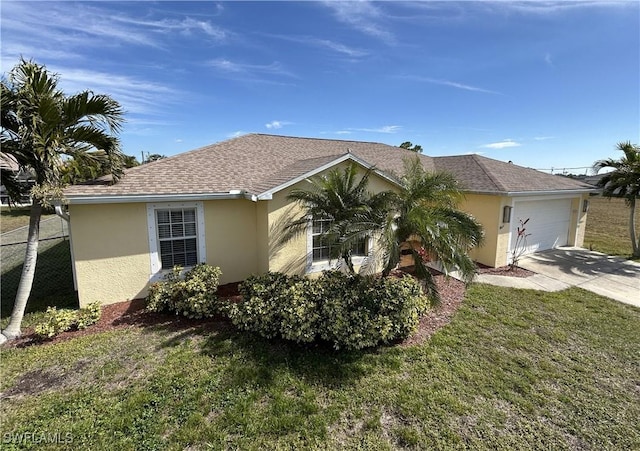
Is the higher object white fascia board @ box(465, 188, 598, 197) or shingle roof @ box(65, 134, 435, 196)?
shingle roof @ box(65, 134, 435, 196)

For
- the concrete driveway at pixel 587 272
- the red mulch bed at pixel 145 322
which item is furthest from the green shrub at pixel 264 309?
the concrete driveway at pixel 587 272

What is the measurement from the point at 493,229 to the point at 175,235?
12.1 m

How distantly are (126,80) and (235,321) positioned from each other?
10910mm

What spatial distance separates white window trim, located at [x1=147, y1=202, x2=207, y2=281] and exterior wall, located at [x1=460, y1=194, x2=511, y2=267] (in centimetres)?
1015

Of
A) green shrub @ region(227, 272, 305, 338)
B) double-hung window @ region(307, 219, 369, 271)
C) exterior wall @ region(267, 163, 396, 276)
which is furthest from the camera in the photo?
double-hung window @ region(307, 219, 369, 271)

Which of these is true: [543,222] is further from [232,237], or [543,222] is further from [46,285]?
[46,285]

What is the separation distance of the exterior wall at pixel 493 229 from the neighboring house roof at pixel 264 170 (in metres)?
0.52

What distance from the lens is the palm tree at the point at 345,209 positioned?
6293 mm

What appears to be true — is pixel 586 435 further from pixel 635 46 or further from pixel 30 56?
pixel 635 46

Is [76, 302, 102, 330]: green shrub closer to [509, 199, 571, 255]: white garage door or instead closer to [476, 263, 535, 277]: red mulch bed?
[476, 263, 535, 277]: red mulch bed

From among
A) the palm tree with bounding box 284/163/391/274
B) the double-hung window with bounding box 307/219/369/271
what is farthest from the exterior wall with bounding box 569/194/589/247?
the palm tree with bounding box 284/163/391/274

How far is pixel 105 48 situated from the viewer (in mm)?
9039

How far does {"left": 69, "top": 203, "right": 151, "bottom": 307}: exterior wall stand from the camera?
24.8ft

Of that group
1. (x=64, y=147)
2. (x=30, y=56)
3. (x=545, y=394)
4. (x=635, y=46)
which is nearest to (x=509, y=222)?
(x=635, y=46)
